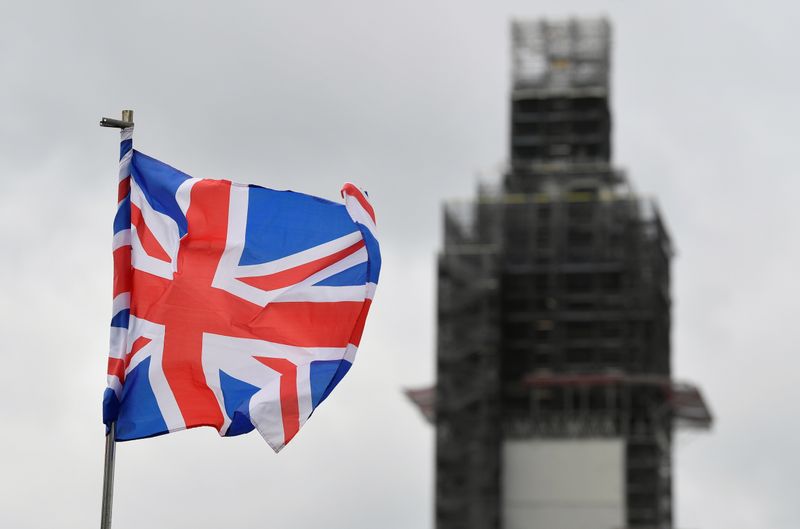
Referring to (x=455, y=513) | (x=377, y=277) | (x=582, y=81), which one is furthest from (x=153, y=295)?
(x=582, y=81)

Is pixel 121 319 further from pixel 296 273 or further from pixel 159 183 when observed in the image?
pixel 296 273

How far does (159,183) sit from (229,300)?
153cm

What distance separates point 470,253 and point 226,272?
12051cm

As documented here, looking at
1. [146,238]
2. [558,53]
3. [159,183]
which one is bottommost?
[146,238]

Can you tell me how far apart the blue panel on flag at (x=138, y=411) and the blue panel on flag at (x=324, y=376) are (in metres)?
1.77

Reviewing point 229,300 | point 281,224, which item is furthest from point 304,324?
point 281,224

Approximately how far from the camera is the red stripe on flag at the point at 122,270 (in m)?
28.6

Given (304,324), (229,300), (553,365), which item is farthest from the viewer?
(553,365)

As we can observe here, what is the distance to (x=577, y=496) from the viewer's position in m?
147

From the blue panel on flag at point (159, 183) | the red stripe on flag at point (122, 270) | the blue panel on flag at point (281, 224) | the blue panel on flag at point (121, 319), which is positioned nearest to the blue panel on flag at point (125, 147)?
the blue panel on flag at point (159, 183)

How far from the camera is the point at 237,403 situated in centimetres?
2900

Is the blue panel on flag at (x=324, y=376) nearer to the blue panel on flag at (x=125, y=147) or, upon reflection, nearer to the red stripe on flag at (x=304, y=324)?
the red stripe on flag at (x=304, y=324)

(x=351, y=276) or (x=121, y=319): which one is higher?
(x=351, y=276)

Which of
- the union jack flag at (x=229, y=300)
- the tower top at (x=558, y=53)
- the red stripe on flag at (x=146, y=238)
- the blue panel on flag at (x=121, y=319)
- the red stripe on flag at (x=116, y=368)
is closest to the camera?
the red stripe on flag at (x=116, y=368)
